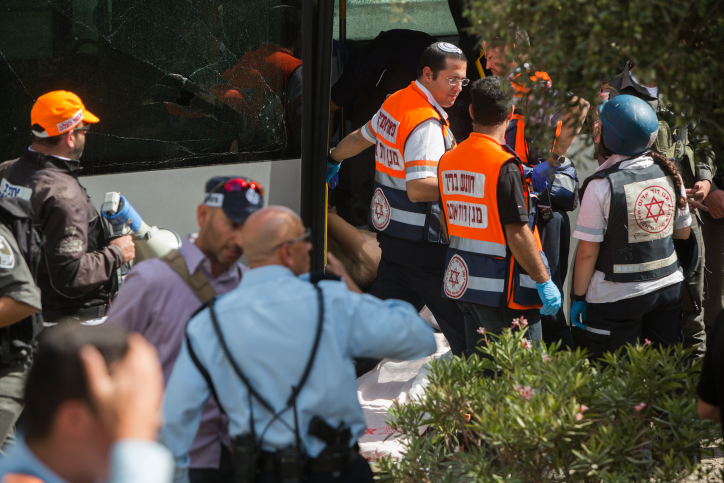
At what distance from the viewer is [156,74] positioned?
3.71m

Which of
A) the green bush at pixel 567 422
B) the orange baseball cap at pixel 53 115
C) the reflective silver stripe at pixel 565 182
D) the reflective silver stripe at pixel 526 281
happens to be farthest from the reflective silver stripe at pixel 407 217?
the orange baseball cap at pixel 53 115

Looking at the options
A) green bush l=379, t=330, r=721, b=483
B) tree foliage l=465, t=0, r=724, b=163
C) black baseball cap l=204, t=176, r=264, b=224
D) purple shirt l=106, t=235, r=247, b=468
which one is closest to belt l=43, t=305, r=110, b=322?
purple shirt l=106, t=235, r=247, b=468

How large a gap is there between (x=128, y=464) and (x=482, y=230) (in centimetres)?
259

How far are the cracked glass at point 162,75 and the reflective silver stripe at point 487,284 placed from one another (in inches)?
59.4

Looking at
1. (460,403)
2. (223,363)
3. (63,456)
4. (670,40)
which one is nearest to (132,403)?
(63,456)

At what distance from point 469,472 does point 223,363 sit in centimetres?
108

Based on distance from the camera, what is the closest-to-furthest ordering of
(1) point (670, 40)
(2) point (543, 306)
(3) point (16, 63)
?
1. (1) point (670, 40)
2. (3) point (16, 63)
3. (2) point (543, 306)

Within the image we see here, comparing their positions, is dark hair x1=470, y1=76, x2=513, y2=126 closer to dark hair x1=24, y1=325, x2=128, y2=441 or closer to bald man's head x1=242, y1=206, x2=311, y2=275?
bald man's head x1=242, y1=206, x2=311, y2=275

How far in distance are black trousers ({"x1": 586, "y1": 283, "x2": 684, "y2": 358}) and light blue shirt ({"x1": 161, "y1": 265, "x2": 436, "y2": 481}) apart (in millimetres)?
1929

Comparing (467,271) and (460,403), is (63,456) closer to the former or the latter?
(460,403)

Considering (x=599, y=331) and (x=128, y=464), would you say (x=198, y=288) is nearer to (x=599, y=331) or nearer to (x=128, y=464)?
(x=128, y=464)

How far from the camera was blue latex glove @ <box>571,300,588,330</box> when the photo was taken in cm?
376

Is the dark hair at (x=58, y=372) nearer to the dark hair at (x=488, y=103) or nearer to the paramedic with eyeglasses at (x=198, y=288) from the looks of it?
the paramedic with eyeglasses at (x=198, y=288)

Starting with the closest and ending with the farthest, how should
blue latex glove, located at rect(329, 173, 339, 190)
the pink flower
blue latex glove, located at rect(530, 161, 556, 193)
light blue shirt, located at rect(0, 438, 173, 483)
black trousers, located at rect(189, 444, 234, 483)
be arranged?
light blue shirt, located at rect(0, 438, 173, 483)
black trousers, located at rect(189, 444, 234, 483)
the pink flower
blue latex glove, located at rect(530, 161, 556, 193)
blue latex glove, located at rect(329, 173, 339, 190)
